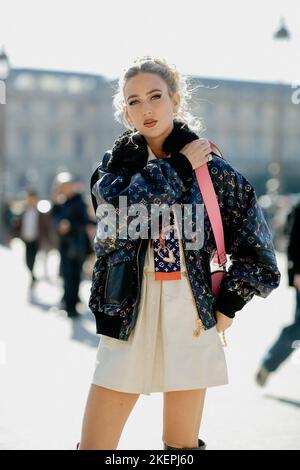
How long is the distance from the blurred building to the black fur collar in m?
87.3

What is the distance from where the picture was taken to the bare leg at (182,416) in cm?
273

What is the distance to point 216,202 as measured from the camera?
2752 mm

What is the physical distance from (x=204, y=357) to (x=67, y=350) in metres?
4.91

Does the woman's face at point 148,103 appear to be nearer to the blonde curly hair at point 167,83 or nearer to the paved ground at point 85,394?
the blonde curly hair at point 167,83

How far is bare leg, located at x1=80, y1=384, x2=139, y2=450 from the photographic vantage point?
2.67 m

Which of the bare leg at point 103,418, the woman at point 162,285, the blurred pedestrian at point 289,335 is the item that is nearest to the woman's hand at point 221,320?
the woman at point 162,285

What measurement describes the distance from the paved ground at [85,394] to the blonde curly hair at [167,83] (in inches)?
78.8

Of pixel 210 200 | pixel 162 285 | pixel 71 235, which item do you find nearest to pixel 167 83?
pixel 210 200

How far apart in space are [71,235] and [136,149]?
299 inches

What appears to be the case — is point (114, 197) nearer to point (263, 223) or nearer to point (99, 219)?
point (99, 219)

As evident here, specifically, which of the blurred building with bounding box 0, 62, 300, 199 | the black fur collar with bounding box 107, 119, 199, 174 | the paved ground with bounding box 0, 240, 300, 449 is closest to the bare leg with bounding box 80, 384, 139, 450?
the black fur collar with bounding box 107, 119, 199, 174

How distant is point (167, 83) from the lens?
288cm

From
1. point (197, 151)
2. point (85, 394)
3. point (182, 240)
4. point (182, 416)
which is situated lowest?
point (85, 394)

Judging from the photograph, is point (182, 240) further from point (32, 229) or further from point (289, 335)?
point (32, 229)
